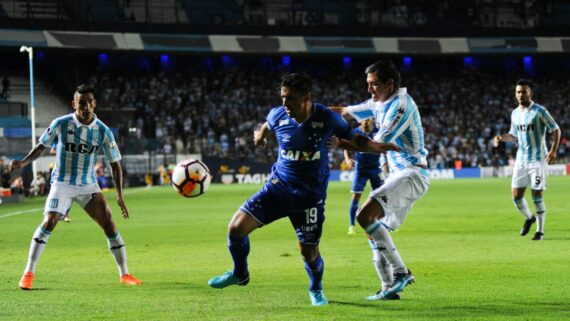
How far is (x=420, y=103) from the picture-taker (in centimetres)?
6606

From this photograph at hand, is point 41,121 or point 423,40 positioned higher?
point 423,40

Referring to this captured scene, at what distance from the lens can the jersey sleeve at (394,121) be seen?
911 cm

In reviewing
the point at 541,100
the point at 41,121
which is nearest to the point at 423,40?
the point at 541,100

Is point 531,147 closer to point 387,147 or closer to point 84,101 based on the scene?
point 387,147

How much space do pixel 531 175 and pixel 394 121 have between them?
26.6 ft

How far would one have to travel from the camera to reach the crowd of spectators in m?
56.5

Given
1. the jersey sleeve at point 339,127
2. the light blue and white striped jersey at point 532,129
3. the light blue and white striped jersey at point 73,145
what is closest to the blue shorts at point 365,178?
the light blue and white striped jersey at point 532,129

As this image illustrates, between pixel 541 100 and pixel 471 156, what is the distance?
41.1ft

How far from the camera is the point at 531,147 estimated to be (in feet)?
53.8

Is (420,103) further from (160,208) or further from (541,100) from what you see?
(160,208)

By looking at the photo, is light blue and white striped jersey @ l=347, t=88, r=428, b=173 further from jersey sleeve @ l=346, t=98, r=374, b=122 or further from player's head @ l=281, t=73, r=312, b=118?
player's head @ l=281, t=73, r=312, b=118

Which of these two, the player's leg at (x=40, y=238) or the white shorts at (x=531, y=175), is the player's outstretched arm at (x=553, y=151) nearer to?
the white shorts at (x=531, y=175)

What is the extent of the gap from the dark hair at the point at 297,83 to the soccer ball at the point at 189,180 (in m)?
2.39

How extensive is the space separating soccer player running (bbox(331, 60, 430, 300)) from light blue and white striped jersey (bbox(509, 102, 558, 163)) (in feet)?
23.5
